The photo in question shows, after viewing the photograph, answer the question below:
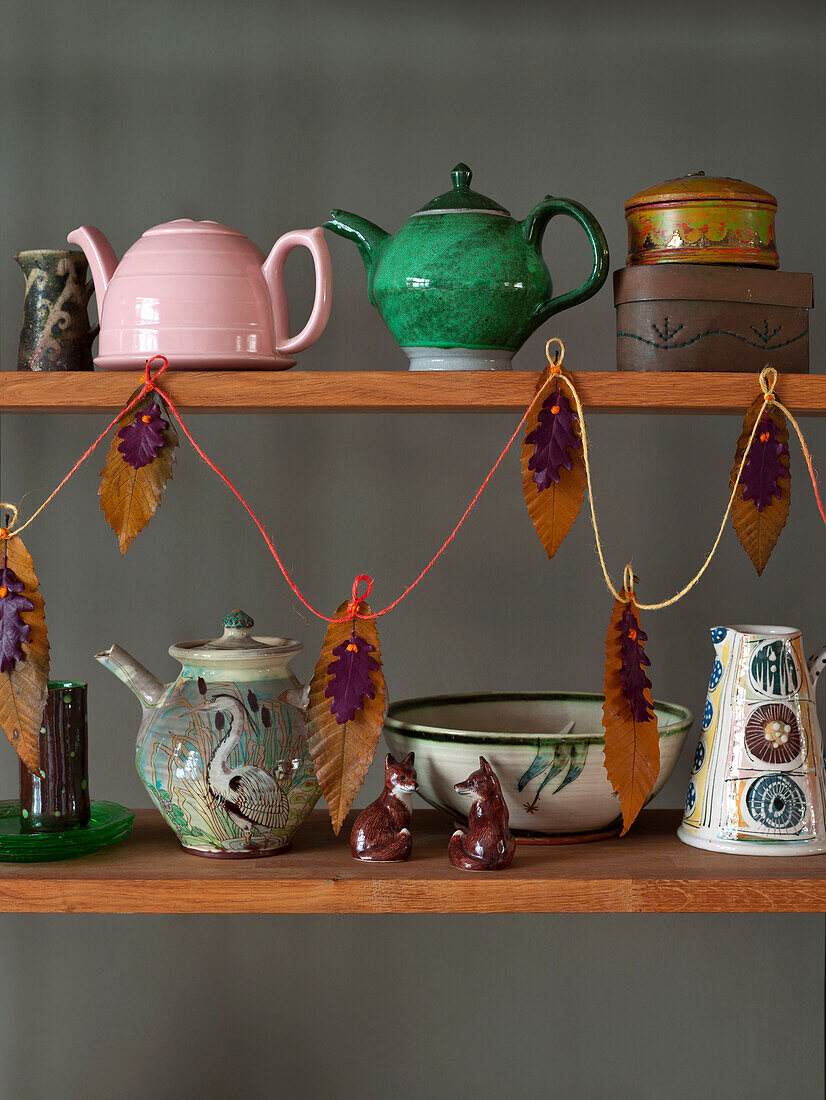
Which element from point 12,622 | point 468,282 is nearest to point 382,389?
point 468,282

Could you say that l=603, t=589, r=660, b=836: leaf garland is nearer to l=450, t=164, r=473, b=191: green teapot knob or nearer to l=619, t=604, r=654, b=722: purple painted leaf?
l=619, t=604, r=654, b=722: purple painted leaf

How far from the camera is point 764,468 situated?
0.85 metres

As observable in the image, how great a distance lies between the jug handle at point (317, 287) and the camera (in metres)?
0.86

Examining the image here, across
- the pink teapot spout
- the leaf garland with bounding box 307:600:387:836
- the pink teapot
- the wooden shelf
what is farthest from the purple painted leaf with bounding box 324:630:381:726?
the pink teapot spout

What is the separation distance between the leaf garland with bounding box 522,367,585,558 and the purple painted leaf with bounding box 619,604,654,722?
8cm

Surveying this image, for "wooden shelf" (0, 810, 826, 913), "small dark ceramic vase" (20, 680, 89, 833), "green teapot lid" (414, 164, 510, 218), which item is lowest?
"wooden shelf" (0, 810, 826, 913)

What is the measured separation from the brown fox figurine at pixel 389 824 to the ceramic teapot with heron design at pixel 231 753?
0.05 metres

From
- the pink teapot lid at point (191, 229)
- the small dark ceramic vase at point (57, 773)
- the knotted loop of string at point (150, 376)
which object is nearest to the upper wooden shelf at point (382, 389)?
the knotted loop of string at point (150, 376)

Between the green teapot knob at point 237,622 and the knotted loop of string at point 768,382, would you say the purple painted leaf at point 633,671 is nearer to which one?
the knotted loop of string at point 768,382

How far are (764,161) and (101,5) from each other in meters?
0.65

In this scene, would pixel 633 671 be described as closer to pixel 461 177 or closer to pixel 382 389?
pixel 382 389

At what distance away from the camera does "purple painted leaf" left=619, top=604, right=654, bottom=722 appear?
827 millimetres

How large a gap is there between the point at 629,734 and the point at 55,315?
53 cm

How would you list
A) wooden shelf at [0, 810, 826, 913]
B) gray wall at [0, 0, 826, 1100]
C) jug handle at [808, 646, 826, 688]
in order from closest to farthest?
wooden shelf at [0, 810, 826, 913] < jug handle at [808, 646, 826, 688] < gray wall at [0, 0, 826, 1100]
